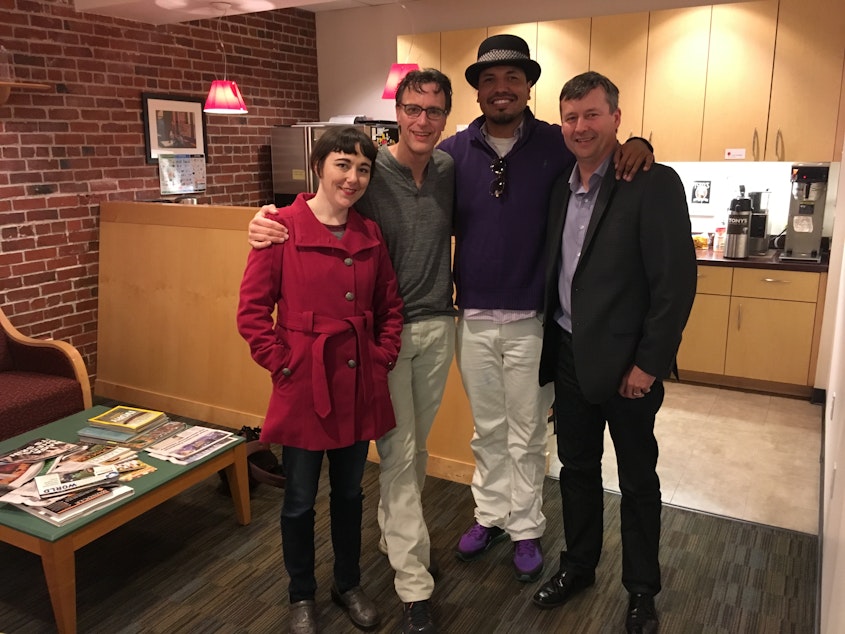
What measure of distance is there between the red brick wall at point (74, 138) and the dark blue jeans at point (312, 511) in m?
2.60

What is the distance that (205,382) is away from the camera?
12.5 ft

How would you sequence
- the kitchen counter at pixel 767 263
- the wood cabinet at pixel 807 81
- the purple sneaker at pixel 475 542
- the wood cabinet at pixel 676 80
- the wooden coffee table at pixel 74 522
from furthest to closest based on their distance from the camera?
1. the wood cabinet at pixel 676 80
2. the kitchen counter at pixel 767 263
3. the wood cabinet at pixel 807 81
4. the purple sneaker at pixel 475 542
5. the wooden coffee table at pixel 74 522

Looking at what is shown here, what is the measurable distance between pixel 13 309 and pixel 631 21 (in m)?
4.04

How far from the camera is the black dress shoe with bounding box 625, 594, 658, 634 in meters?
2.09

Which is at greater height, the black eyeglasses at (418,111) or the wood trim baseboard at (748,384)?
the black eyeglasses at (418,111)

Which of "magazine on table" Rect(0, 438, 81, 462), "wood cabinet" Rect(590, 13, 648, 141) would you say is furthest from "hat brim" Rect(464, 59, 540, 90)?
"wood cabinet" Rect(590, 13, 648, 141)

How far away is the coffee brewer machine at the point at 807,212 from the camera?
163 inches

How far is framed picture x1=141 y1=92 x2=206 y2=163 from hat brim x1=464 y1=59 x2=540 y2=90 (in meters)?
3.00

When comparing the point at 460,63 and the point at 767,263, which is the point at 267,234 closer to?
the point at 767,263

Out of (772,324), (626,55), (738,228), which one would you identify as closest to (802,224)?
(738,228)

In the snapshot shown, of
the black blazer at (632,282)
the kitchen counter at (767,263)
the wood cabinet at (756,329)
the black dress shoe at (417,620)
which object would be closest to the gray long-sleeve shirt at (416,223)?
the black blazer at (632,282)

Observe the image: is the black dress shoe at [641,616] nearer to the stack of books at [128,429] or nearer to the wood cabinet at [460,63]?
the stack of books at [128,429]

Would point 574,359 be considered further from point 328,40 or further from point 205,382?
point 328,40

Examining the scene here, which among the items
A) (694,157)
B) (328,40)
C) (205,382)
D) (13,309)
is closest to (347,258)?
(205,382)
